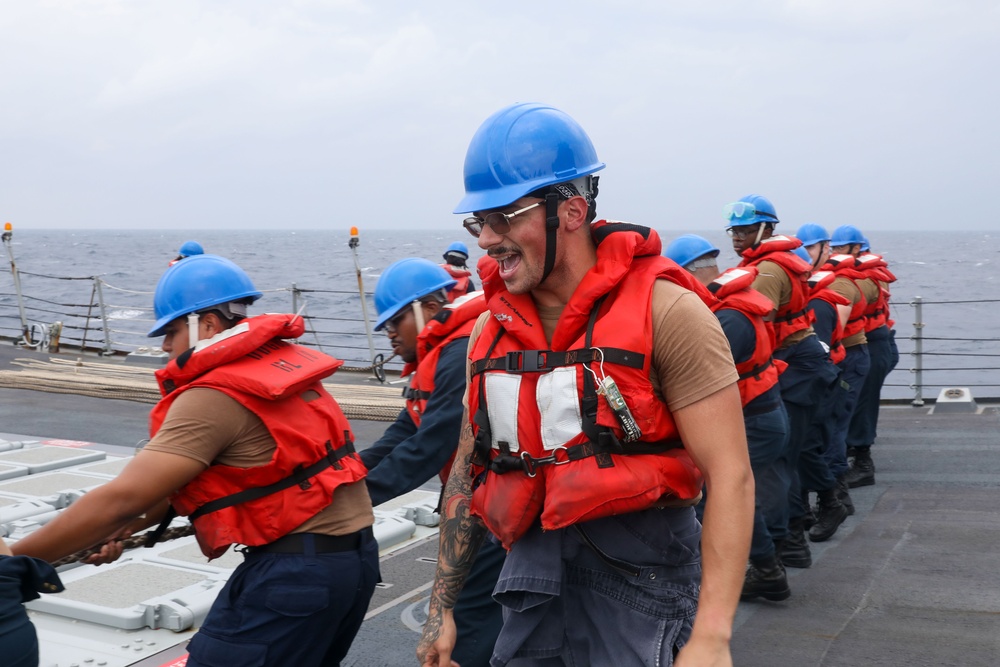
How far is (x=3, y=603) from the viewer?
262 centimetres

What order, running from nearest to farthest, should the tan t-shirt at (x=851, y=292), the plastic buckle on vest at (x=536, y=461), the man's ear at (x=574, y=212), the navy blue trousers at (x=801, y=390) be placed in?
the plastic buckle on vest at (x=536, y=461) < the man's ear at (x=574, y=212) < the navy blue trousers at (x=801, y=390) < the tan t-shirt at (x=851, y=292)

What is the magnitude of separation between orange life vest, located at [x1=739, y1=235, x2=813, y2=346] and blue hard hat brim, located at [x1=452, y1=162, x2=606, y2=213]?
15.8ft

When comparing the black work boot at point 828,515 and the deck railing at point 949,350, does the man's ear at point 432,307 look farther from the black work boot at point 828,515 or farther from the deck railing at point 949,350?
the deck railing at point 949,350

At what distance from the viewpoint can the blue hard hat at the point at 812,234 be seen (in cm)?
1001

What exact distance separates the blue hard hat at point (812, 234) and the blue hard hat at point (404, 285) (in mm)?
6444

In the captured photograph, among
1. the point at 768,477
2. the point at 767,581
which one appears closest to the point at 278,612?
the point at 767,581

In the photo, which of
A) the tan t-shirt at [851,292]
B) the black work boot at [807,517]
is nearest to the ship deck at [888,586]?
the black work boot at [807,517]

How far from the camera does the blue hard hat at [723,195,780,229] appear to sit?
757 cm

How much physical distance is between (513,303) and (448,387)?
4.55 ft

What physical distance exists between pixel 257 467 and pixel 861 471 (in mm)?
7633

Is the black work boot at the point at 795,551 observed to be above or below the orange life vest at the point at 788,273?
below

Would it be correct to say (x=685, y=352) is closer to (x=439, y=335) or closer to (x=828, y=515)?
(x=439, y=335)

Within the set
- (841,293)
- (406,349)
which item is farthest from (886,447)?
(406,349)

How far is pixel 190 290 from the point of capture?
3445 mm
